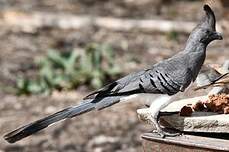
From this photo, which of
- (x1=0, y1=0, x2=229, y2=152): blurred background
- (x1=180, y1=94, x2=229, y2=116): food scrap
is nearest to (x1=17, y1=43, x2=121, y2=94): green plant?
(x1=0, y1=0, x2=229, y2=152): blurred background

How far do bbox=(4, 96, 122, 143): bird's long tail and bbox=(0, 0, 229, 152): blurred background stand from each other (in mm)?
626

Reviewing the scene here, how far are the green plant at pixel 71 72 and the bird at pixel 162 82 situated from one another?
4086 mm

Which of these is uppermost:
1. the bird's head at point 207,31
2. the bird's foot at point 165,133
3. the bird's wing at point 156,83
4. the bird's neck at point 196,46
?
the bird's head at point 207,31

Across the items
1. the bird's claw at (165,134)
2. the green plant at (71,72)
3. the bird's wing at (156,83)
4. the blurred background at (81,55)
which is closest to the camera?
the bird's claw at (165,134)

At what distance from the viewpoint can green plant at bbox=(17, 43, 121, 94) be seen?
7074 millimetres

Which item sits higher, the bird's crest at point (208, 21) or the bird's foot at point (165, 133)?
the bird's crest at point (208, 21)

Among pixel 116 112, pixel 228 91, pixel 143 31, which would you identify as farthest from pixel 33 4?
pixel 228 91

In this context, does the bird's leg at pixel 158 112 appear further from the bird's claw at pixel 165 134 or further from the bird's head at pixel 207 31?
the bird's head at pixel 207 31

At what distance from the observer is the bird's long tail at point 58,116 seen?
2807mm

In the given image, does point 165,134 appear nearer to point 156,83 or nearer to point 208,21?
point 156,83

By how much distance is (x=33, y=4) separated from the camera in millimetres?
11078

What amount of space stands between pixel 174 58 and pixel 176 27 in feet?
20.8

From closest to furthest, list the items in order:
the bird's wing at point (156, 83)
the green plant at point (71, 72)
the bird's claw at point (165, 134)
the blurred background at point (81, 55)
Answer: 1. the bird's claw at point (165, 134)
2. the bird's wing at point (156, 83)
3. the blurred background at point (81, 55)
4. the green plant at point (71, 72)

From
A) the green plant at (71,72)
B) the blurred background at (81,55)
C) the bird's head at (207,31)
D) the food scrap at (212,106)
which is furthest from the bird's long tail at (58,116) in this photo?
the green plant at (71,72)
